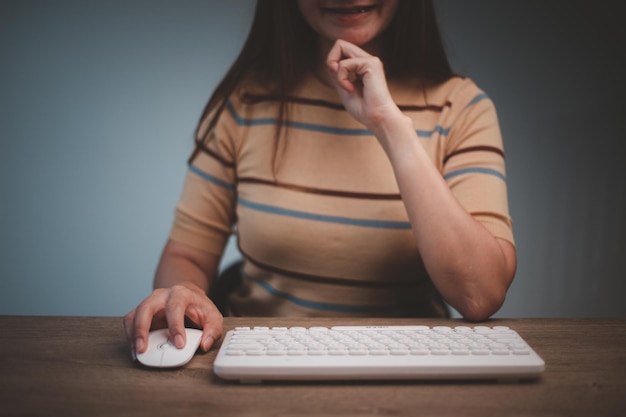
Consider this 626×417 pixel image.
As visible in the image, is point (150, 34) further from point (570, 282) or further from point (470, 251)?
point (570, 282)

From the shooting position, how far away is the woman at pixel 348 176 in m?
0.83

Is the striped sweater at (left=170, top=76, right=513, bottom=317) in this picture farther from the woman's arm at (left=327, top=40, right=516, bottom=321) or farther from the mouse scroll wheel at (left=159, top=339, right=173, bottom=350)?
the mouse scroll wheel at (left=159, top=339, right=173, bottom=350)

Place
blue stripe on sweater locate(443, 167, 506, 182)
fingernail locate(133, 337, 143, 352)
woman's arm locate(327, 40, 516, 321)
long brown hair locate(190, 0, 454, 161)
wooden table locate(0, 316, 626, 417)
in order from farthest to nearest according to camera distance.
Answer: long brown hair locate(190, 0, 454, 161) → blue stripe on sweater locate(443, 167, 506, 182) → woman's arm locate(327, 40, 516, 321) → fingernail locate(133, 337, 143, 352) → wooden table locate(0, 316, 626, 417)

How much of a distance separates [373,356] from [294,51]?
0.71m

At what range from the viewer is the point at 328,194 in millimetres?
981

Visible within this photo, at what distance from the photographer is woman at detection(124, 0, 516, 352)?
2.72ft

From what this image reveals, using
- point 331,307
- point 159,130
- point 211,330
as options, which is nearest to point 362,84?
point 331,307

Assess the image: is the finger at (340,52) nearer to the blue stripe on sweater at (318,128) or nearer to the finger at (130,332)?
the blue stripe on sweater at (318,128)

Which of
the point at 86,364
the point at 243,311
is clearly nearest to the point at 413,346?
the point at 86,364

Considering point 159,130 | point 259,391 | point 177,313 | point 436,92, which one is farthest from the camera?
point 159,130

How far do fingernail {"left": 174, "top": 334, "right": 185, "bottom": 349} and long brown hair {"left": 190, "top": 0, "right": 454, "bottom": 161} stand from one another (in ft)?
1.69

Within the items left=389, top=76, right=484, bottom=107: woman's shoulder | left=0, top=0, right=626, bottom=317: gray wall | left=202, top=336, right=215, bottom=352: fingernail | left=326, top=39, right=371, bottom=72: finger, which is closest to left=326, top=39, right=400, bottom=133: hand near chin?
left=326, top=39, right=371, bottom=72: finger

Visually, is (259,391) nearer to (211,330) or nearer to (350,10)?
(211,330)

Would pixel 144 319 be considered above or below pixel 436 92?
below
